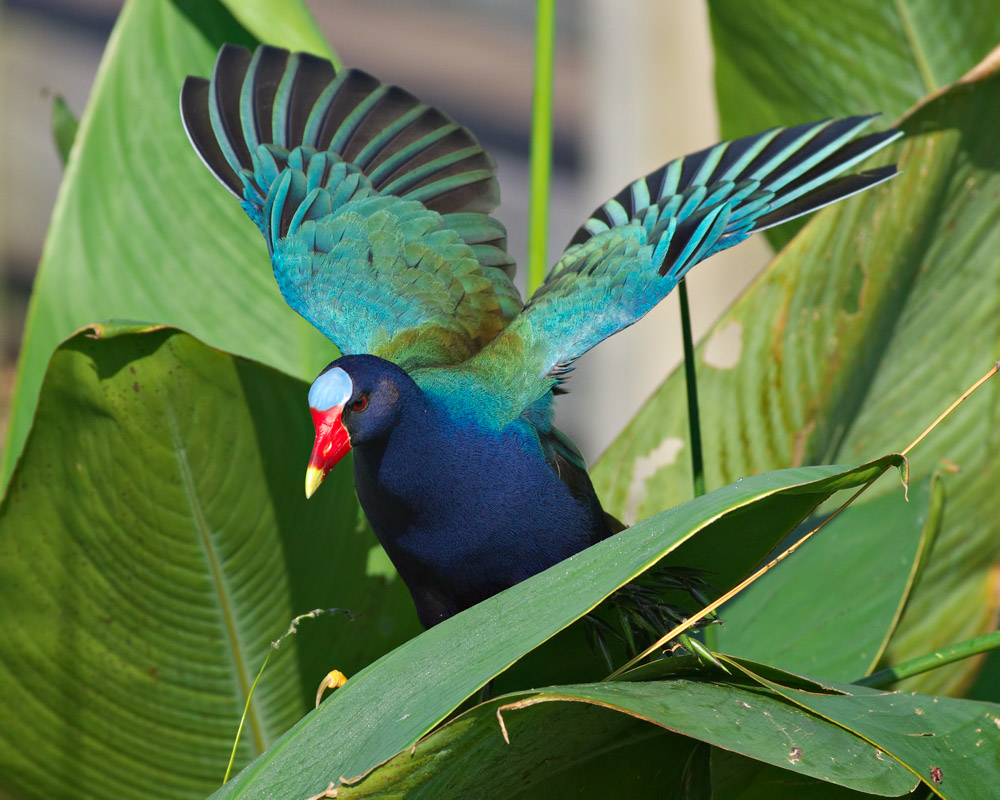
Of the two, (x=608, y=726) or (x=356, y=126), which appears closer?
(x=608, y=726)

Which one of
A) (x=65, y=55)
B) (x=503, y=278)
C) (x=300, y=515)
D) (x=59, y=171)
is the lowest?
(x=300, y=515)

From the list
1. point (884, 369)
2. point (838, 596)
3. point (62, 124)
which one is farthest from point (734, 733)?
point (62, 124)

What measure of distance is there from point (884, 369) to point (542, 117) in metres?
0.39

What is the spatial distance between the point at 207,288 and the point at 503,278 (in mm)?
294

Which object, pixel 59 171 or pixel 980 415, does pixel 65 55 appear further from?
pixel 980 415

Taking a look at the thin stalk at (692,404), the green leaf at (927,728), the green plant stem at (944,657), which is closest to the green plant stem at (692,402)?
the thin stalk at (692,404)

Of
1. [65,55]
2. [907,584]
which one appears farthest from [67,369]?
[65,55]

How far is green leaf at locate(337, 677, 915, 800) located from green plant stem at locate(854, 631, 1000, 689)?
17 centimetres

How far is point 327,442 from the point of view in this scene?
2.72ft

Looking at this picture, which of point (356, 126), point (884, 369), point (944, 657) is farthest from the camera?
point (356, 126)

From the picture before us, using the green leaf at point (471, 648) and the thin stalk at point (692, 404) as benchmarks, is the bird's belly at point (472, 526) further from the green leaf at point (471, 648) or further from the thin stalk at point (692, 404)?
the green leaf at point (471, 648)

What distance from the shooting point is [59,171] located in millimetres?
2375

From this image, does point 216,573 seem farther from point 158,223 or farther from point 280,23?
point 280,23

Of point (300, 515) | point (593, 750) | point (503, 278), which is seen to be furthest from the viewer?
point (503, 278)
